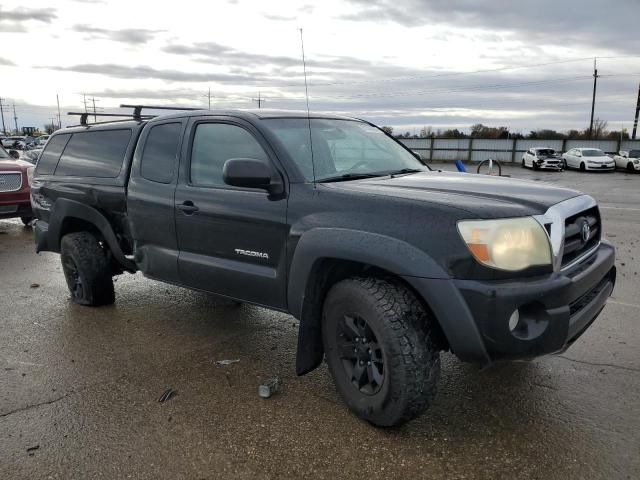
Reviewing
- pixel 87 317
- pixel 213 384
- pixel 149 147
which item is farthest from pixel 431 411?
pixel 87 317

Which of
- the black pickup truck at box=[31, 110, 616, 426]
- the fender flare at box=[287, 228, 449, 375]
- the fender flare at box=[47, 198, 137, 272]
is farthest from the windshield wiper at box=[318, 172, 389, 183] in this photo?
the fender flare at box=[47, 198, 137, 272]

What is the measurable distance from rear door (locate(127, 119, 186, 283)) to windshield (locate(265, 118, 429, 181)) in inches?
37.6

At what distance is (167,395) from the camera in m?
3.55

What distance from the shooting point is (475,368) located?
3.94 meters

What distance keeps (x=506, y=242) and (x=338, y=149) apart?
1592 mm

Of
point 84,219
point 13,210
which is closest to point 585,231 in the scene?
point 84,219

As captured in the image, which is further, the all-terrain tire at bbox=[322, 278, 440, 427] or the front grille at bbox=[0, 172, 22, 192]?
the front grille at bbox=[0, 172, 22, 192]

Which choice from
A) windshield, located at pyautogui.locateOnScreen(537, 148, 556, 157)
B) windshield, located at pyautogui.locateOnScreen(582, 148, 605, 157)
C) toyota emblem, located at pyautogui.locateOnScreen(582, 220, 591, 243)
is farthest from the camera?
windshield, located at pyautogui.locateOnScreen(537, 148, 556, 157)

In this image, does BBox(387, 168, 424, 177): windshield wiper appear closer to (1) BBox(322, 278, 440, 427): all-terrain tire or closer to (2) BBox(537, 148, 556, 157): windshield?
(1) BBox(322, 278, 440, 427): all-terrain tire

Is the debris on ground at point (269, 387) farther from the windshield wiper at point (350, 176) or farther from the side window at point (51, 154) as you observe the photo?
the side window at point (51, 154)

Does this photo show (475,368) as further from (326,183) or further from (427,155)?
(427,155)

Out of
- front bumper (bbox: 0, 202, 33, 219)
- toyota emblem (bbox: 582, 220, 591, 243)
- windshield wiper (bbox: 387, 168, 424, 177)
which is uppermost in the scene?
windshield wiper (bbox: 387, 168, 424, 177)

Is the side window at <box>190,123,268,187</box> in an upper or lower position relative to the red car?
upper

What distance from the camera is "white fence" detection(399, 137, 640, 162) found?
40059 mm
